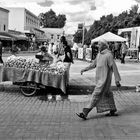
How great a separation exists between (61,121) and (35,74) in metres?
3.39

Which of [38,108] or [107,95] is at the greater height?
Result: [107,95]

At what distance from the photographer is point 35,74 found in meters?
10.3

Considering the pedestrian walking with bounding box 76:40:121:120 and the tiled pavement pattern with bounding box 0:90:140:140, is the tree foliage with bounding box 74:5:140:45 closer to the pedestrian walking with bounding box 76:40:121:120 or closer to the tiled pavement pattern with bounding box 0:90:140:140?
the tiled pavement pattern with bounding box 0:90:140:140

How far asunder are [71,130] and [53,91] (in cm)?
487

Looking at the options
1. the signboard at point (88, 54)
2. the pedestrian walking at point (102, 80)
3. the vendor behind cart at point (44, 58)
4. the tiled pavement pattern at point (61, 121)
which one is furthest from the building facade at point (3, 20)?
the pedestrian walking at point (102, 80)

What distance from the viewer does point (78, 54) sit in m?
30.3

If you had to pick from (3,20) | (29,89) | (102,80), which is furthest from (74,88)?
(3,20)

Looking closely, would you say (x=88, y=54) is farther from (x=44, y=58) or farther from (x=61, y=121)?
(x=61, y=121)

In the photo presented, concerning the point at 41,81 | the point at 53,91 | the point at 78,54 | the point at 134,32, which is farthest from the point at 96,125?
the point at 134,32

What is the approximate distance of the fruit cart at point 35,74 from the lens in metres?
10.2

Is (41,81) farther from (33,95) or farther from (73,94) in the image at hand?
(73,94)

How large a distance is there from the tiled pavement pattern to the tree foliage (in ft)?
152

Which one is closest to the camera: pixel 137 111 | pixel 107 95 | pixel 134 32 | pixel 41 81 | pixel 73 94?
pixel 107 95

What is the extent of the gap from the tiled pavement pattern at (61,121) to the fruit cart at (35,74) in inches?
22.8
